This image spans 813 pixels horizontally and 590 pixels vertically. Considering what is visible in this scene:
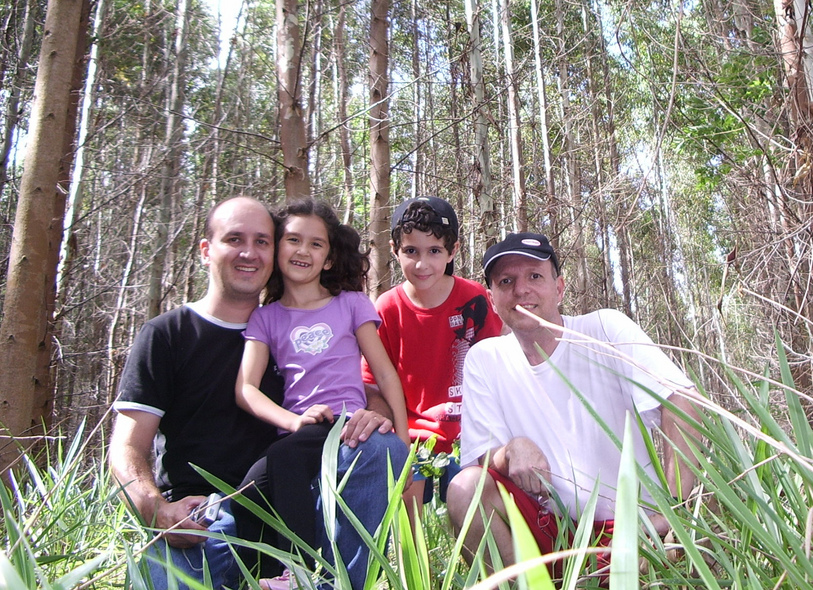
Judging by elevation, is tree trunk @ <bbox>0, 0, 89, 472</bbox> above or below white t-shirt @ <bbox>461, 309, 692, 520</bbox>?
above

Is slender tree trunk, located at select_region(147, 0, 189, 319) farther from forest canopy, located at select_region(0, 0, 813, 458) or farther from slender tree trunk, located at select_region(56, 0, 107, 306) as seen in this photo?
slender tree trunk, located at select_region(56, 0, 107, 306)

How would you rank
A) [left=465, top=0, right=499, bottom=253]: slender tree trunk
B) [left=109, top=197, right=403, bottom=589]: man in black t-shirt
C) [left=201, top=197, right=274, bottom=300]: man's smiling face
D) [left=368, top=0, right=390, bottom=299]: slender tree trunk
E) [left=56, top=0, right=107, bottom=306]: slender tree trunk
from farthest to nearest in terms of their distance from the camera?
[left=465, top=0, right=499, bottom=253]: slender tree trunk, [left=56, top=0, right=107, bottom=306]: slender tree trunk, [left=368, top=0, right=390, bottom=299]: slender tree trunk, [left=201, top=197, right=274, bottom=300]: man's smiling face, [left=109, top=197, right=403, bottom=589]: man in black t-shirt

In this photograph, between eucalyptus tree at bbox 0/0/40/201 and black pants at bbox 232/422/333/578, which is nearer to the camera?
black pants at bbox 232/422/333/578

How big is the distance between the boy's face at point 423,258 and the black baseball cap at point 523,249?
1.35ft

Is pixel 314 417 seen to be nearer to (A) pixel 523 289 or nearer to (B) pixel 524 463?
(B) pixel 524 463

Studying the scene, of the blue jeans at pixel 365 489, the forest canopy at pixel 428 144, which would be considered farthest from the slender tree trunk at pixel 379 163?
the blue jeans at pixel 365 489

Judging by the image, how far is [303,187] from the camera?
3547 mm

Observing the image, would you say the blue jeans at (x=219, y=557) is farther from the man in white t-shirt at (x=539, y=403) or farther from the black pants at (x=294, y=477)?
the man in white t-shirt at (x=539, y=403)

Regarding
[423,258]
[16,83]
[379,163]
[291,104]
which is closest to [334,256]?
[423,258]

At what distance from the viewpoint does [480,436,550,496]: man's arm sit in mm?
1840

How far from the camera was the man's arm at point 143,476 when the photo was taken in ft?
6.21

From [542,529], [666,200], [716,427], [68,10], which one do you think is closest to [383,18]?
[68,10]

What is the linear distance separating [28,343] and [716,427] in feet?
12.9

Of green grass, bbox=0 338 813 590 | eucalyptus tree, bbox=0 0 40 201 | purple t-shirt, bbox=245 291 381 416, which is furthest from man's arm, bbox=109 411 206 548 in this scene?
eucalyptus tree, bbox=0 0 40 201
